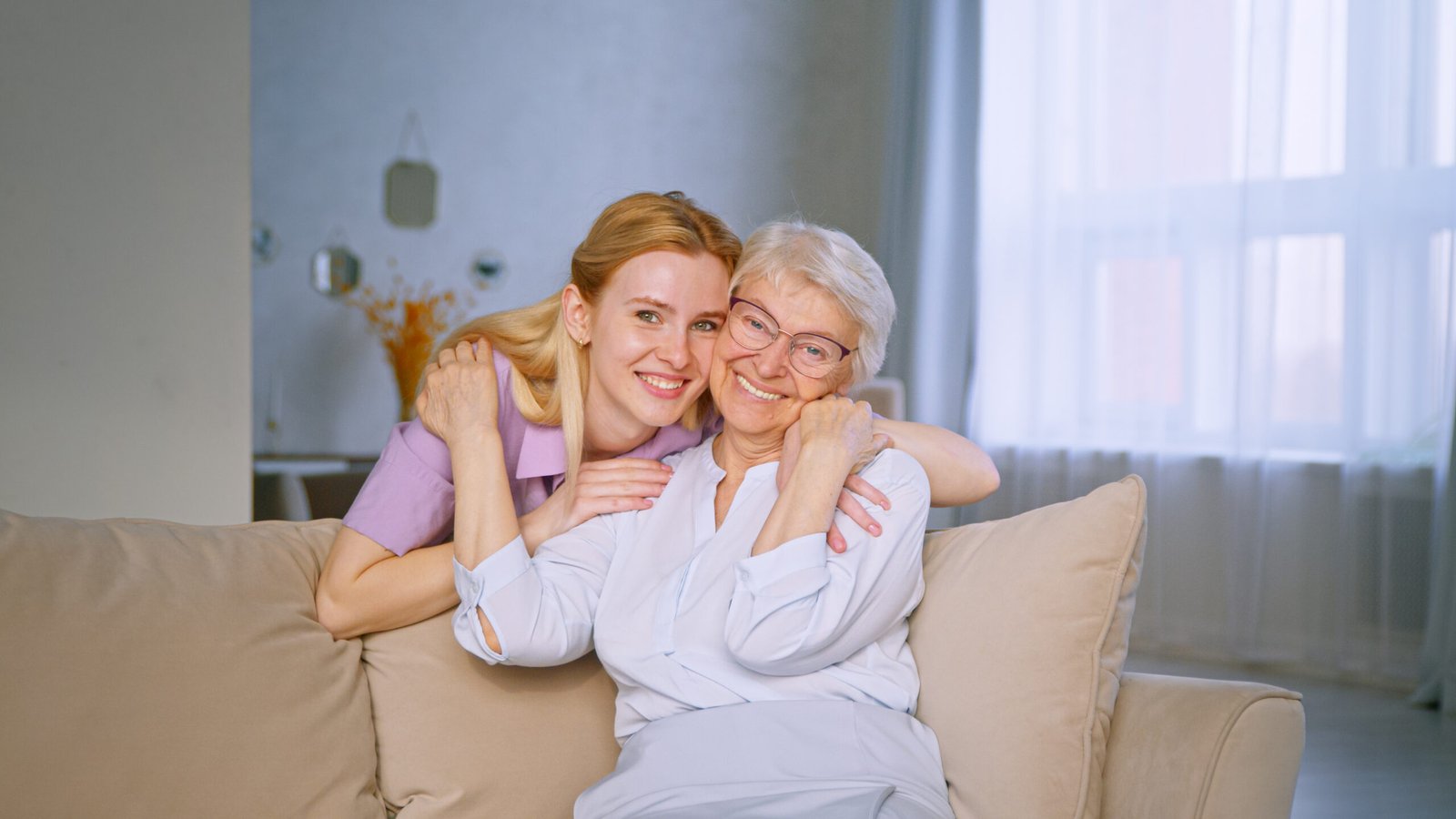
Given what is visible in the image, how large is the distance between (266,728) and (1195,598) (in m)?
3.65

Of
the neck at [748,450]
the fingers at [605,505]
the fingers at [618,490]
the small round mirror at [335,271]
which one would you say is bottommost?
the fingers at [605,505]

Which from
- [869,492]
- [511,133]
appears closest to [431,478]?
[869,492]

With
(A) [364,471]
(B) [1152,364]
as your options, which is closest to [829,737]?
(A) [364,471]

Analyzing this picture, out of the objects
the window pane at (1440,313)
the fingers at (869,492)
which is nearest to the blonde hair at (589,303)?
the fingers at (869,492)

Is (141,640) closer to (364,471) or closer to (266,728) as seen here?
(266,728)

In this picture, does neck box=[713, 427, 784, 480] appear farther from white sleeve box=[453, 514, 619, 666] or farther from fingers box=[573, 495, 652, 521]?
white sleeve box=[453, 514, 619, 666]

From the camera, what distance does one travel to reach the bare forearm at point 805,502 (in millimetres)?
1434

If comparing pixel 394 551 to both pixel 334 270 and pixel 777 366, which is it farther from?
pixel 334 270

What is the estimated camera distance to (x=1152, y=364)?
4324 mm

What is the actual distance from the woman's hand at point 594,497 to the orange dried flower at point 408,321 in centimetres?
309

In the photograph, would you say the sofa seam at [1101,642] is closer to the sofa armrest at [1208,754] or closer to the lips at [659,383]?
the sofa armrest at [1208,754]

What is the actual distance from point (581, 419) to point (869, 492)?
0.47 metres

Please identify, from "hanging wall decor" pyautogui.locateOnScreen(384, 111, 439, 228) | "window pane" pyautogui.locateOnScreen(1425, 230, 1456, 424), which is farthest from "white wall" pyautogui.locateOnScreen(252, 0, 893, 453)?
"window pane" pyautogui.locateOnScreen(1425, 230, 1456, 424)

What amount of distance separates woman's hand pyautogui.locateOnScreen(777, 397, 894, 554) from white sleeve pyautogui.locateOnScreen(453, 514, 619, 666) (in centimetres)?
32
